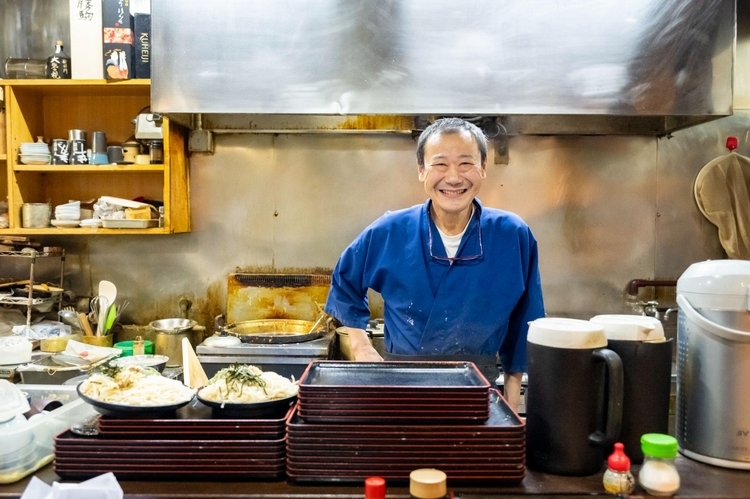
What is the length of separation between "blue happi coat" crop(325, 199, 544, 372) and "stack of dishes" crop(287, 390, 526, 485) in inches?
36.9

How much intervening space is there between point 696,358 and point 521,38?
2026 mm

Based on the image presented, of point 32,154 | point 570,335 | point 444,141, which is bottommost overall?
point 570,335

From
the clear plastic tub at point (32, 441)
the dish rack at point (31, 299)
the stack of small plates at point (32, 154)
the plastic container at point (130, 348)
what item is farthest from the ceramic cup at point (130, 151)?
the clear plastic tub at point (32, 441)

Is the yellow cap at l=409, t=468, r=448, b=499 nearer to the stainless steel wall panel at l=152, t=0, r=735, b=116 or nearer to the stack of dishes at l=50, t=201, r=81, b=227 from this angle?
the stainless steel wall panel at l=152, t=0, r=735, b=116

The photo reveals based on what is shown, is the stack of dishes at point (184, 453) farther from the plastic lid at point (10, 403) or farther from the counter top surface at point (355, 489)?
the plastic lid at point (10, 403)

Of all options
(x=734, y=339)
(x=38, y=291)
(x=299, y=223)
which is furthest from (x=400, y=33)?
(x=38, y=291)

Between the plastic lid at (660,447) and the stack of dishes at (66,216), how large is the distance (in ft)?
9.99

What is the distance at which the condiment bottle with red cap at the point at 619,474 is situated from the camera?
1.04 m

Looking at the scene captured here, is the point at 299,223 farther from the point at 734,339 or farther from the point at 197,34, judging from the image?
the point at 734,339

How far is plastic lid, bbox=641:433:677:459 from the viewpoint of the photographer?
1.02m

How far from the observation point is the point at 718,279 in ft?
3.88

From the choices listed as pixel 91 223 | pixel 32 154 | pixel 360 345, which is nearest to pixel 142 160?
pixel 91 223

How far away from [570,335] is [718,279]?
37 centimetres

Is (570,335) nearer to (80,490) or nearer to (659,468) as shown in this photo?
(659,468)
